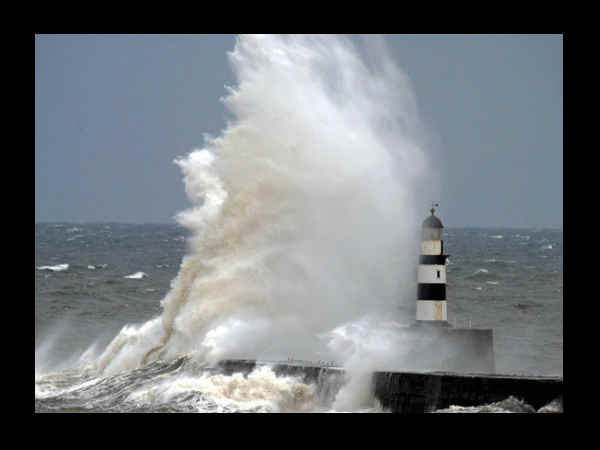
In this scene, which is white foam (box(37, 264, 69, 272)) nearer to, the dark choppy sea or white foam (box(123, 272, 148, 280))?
the dark choppy sea

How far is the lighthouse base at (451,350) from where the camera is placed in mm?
15289

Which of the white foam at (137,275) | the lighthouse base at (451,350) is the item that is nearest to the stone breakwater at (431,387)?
the lighthouse base at (451,350)

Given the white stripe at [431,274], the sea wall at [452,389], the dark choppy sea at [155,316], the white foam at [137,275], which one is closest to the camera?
the sea wall at [452,389]

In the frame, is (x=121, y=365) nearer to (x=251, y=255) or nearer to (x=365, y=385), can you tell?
(x=251, y=255)

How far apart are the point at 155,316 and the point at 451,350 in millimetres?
12967

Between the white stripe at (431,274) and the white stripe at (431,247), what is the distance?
20 cm

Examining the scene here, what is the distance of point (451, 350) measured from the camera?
15297mm

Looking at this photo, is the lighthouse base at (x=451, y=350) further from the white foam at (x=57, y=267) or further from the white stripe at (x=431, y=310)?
the white foam at (x=57, y=267)

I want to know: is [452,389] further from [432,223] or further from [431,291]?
[432,223]

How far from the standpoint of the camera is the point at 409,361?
1526 centimetres

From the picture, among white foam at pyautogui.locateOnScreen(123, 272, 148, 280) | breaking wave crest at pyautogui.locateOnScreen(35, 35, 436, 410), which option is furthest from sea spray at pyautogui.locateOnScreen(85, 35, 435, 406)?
white foam at pyautogui.locateOnScreen(123, 272, 148, 280)

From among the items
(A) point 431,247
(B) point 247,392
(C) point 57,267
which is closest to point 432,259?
(A) point 431,247
